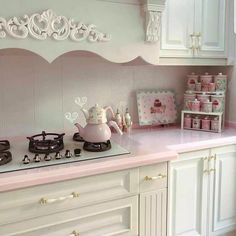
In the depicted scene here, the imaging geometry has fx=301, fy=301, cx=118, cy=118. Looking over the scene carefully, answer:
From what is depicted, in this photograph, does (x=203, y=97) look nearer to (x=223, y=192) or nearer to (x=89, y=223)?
(x=223, y=192)

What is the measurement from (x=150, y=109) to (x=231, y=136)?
59 centimetres

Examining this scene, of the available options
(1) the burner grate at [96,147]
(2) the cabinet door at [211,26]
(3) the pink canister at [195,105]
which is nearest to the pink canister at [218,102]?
(3) the pink canister at [195,105]

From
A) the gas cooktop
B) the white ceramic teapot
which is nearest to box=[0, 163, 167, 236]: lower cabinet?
the gas cooktop

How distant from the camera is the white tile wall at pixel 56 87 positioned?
5.89 ft

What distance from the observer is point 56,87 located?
6.28 feet

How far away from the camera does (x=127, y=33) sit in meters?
1.66

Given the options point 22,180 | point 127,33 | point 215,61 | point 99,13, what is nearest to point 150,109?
point 215,61

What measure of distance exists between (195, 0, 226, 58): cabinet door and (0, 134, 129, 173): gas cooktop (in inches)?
37.0

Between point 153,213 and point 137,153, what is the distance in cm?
33

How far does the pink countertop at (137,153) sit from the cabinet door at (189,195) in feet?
0.32

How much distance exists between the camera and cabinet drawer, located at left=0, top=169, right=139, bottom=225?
4.10ft

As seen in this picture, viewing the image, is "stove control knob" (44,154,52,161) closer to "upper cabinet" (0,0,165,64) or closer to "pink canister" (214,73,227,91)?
"upper cabinet" (0,0,165,64)

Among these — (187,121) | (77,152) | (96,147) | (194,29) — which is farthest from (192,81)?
(77,152)

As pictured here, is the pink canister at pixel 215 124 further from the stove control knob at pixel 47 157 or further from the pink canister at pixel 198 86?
the stove control knob at pixel 47 157
